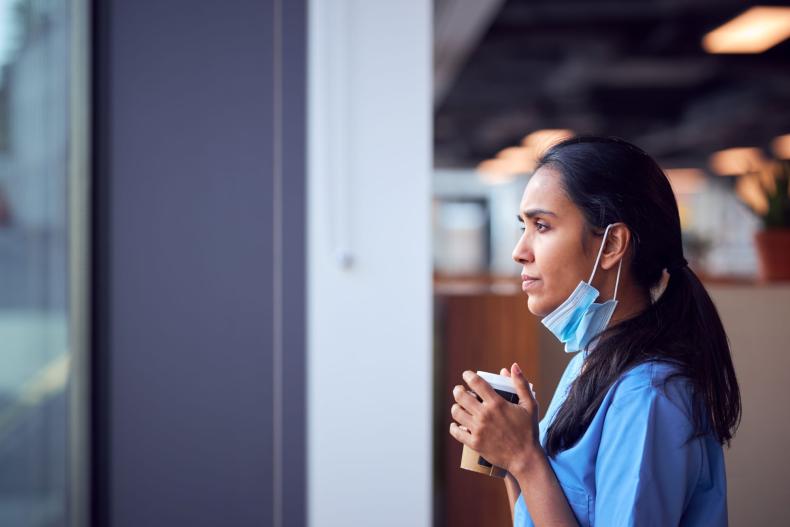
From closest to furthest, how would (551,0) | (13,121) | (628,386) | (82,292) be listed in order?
(628,386)
(13,121)
(82,292)
(551,0)

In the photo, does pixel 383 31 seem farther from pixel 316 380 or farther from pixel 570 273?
pixel 570 273

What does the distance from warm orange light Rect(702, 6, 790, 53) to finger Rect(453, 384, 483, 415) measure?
9.84ft

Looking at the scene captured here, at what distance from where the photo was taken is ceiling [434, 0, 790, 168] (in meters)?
4.92

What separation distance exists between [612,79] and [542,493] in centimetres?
686

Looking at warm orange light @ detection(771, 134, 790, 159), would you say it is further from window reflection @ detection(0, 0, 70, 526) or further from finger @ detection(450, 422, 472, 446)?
finger @ detection(450, 422, 472, 446)

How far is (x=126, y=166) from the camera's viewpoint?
79.7 inches

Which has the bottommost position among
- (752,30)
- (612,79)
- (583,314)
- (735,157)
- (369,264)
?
(583,314)

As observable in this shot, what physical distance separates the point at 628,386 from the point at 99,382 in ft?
5.62

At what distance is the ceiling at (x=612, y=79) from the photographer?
194 inches

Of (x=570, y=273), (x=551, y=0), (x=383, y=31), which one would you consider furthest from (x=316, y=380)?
(x=551, y=0)

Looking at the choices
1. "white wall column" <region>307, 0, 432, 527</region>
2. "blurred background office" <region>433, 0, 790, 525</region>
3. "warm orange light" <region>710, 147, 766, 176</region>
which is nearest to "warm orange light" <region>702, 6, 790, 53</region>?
"blurred background office" <region>433, 0, 790, 525</region>

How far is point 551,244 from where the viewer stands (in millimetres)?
894

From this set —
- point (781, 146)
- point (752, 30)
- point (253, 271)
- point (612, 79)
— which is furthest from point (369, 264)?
point (781, 146)

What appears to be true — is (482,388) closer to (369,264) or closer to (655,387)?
(655,387)
